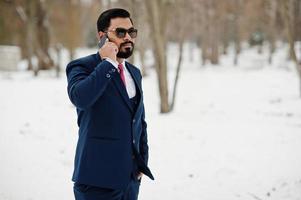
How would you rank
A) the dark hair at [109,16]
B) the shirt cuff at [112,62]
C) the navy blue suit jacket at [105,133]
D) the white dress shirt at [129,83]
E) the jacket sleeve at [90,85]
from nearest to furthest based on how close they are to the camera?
the jacket sleeve at [90,85] < the shirt cuff at [112,62] < the navy blue suit jacket at [105,133] < the dark hair at [109,16] < the white dress shirt at [129,83]

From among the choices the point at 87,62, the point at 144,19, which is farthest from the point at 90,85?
the point at 144,19

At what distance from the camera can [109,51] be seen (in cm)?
267

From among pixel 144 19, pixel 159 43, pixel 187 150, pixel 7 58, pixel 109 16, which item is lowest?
pixel 187 150

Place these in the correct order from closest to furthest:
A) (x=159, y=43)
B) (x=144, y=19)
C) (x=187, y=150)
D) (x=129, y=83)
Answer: (x=129, y=83) → (x=187, y=150) → (x=159, y=43) → (x=144, y=19)

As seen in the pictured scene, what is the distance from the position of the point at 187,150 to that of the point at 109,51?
571cm

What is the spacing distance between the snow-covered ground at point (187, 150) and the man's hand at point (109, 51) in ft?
12.0

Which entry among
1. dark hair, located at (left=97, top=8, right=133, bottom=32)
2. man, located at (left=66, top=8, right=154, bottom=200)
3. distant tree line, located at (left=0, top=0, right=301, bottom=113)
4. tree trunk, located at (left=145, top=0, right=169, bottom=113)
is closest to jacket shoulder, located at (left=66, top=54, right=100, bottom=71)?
man, located at (left=66, top=8, right=154, bottom=200)

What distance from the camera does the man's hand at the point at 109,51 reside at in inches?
105

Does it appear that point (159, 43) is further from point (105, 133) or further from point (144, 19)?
point (144, 19)

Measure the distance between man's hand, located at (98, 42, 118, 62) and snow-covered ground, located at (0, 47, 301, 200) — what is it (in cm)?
366

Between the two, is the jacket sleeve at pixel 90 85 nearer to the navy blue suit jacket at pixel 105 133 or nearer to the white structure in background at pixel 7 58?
the navy blue suit jacket at pixel 105 133

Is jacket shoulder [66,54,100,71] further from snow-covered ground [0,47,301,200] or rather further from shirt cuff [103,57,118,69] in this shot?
snow-covered ground [0,47,301,200]

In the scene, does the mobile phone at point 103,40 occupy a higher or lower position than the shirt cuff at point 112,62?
higher

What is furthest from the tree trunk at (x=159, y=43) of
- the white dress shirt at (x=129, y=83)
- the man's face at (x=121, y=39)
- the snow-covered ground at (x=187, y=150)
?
the man's face at (x=121, y=39)
